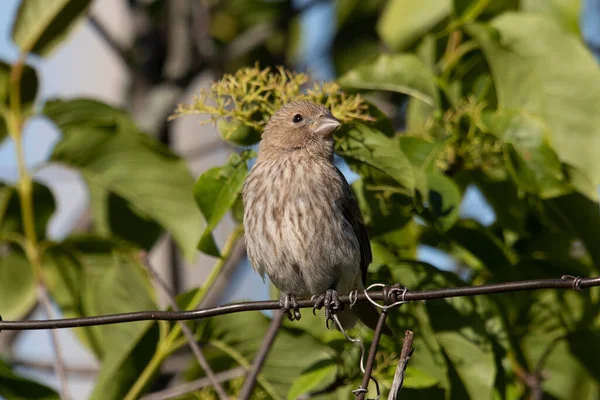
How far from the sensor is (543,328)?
16.5 feet

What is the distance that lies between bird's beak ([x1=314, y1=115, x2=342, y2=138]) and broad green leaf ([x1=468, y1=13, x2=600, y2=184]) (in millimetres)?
780

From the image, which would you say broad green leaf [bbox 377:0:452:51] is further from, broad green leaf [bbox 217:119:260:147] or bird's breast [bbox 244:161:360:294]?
broad green leaf [bbox 217:119:260:147]

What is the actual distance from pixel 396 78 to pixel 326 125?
42 centimetres

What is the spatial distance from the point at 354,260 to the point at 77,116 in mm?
1620

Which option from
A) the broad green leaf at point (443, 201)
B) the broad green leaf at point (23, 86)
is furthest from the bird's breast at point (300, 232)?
the broad green leaf at point (23, 86)

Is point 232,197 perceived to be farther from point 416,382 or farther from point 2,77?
point 2,77

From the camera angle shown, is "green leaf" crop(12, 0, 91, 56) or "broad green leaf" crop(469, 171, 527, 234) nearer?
"broad green leaf" crop(469, 171, 527, 234)

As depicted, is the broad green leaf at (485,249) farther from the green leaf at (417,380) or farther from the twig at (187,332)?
the twig at (187,332)

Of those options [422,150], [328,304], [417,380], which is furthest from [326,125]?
[417,380]

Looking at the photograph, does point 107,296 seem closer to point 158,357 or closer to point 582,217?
point 158,357

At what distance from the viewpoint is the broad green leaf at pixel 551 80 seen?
460cm

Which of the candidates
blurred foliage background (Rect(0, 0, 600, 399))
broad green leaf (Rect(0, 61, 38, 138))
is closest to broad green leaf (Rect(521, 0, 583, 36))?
blurred foliage background (Rect(0, 0, 600, 399))

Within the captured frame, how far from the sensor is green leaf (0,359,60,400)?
4734 millimetres

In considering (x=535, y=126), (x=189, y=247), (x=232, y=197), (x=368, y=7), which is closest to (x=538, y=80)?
(x=535, y=126)
